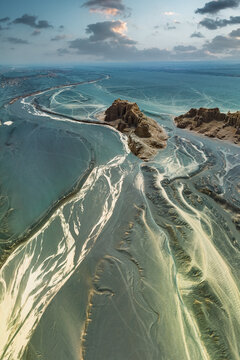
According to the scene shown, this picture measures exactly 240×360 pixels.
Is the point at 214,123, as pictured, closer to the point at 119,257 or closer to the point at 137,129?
the point at 137,129

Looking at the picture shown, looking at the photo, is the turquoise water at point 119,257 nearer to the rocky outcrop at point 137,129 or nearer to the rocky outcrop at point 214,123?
the rocky outcrop at point 137,129

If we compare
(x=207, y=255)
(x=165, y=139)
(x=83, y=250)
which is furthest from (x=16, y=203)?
(x=165, y=139)

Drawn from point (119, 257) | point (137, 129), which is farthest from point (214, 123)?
point (119, 257)

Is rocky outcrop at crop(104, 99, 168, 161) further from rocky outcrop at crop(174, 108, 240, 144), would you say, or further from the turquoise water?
rocky outcrop at crop(174, 108, 240, 144)

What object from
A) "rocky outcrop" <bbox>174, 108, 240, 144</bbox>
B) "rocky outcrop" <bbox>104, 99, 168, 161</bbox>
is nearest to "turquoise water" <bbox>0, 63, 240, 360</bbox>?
"rocky outcrop" <bbox>104, 99, 168, 161</bbox>

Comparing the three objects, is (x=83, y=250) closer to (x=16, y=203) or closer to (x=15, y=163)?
(x=16, y=203)
